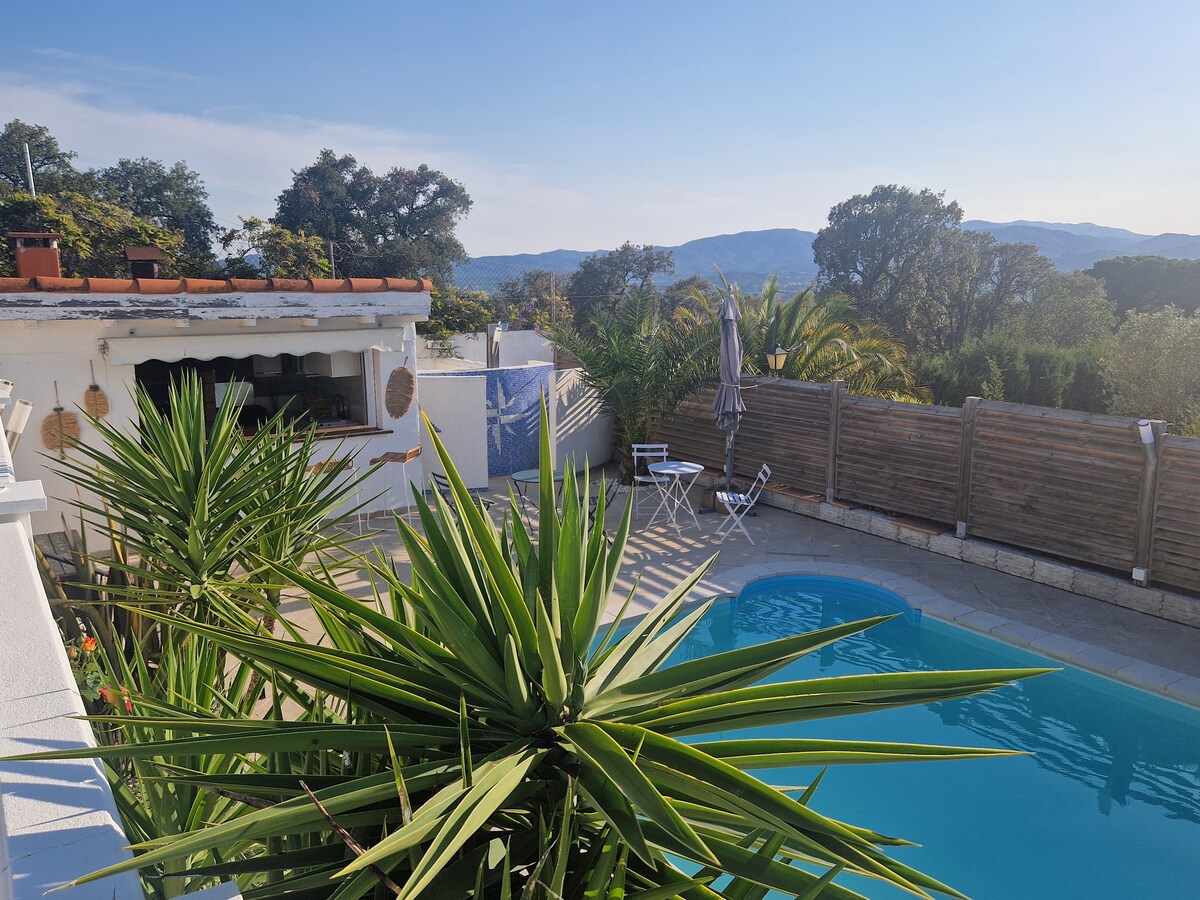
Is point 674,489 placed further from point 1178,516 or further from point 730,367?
point 1178,516

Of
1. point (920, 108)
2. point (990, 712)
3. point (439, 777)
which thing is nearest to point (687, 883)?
point (439, 777)

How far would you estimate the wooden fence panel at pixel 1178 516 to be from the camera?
963cm

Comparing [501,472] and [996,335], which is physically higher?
[996,335]

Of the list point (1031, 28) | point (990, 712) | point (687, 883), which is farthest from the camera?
point (1031, 28)

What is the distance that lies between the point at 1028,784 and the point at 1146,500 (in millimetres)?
4509

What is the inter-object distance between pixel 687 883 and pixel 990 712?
8.19 metres

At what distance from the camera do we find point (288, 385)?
17.5m

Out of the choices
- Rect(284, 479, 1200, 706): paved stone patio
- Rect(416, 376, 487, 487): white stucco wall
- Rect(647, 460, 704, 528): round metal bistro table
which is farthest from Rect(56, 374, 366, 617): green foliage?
Rect(416, 376, 487, 487): white stucco wall

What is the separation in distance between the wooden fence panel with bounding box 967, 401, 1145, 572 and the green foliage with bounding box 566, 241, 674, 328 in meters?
38.8

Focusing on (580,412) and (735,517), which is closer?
(735,517)

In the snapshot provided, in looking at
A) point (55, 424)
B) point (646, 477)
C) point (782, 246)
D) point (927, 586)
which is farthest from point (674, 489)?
point (782, 246)

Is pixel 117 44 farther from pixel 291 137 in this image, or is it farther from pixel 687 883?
pixel 687 883

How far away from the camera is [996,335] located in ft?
82.1

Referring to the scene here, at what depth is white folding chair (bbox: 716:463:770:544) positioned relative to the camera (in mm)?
13391
